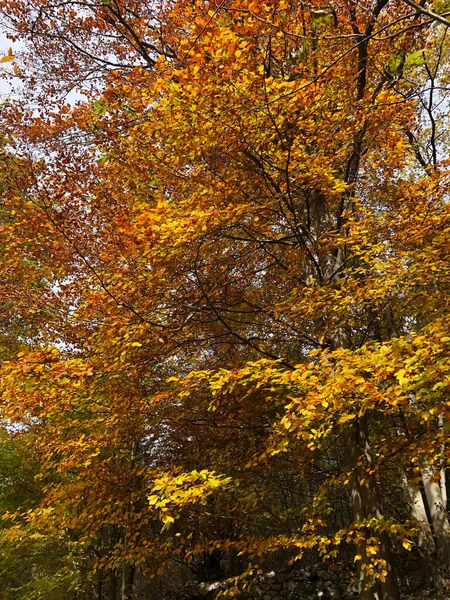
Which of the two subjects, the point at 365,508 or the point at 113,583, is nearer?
the point at 365,508

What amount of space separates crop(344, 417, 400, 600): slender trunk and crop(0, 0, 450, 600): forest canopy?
0.9 inches

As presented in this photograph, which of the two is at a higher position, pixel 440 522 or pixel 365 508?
pixel 365 508

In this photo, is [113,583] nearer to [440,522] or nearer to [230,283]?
[440,522]

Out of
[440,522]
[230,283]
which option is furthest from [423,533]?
[230,283]

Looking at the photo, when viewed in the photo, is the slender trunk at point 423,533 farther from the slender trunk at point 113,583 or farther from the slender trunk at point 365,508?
the slender trunk at point 113,583

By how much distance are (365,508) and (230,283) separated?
2.81 meters

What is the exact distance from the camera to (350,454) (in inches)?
187

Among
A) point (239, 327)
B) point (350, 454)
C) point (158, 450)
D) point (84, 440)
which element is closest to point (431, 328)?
point (350, 454)

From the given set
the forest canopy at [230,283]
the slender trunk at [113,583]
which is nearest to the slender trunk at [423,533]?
the forest canopy at [230,283]

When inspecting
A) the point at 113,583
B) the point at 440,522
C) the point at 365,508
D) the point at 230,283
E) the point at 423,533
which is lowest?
the point at 113,583

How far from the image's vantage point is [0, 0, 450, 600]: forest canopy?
367 cm

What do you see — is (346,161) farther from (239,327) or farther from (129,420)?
(129,420)

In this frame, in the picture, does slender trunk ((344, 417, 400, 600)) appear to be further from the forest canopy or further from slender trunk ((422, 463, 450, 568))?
slender trunk ((422, 463, 450, 568))

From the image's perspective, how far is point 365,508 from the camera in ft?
14.6
